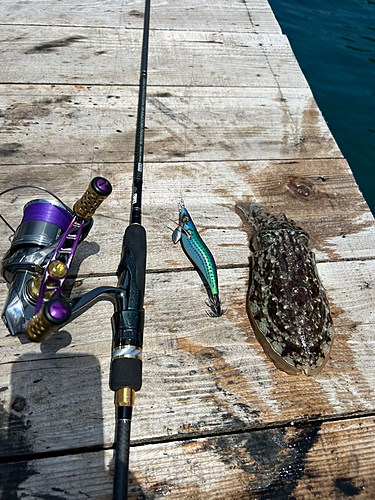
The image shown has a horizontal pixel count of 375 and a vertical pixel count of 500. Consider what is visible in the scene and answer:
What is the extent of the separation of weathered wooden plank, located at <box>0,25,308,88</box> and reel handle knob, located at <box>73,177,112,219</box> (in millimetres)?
1924

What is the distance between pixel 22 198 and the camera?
244 cm

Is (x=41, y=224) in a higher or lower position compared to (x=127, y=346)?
higher

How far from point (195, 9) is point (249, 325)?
374 centimetres

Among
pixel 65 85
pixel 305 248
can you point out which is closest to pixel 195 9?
pixel 65 85

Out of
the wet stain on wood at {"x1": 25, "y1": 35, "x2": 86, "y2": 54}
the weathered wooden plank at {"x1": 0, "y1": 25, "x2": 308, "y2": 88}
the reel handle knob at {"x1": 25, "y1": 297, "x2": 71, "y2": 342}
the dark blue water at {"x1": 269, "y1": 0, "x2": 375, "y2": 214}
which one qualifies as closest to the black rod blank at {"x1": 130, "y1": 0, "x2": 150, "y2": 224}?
the weathered wooden plank at {"x1": 0, "y1": 25, "x2": 308, "y2": 88}

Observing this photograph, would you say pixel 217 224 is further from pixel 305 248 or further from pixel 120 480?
pixel 120 480

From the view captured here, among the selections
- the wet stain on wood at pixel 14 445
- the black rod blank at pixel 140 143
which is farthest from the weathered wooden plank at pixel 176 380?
the black rod blank at pixel 140 143

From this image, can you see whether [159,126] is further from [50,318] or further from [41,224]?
[50,318]

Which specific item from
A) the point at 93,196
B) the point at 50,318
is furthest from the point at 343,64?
the point at 50,318

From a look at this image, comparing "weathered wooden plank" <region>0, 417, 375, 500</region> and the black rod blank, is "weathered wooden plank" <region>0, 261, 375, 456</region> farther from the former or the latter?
the black rod blank

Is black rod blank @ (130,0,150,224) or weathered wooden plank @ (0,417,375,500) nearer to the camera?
weathered wooden plank @ (0,417,375,500)

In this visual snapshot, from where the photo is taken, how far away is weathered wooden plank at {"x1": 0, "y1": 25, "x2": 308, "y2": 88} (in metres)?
3.28

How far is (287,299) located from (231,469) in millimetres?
959

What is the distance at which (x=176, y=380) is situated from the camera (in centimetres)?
187
